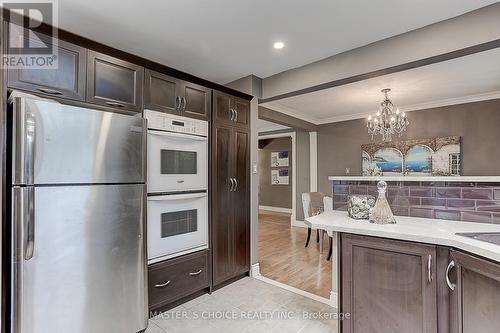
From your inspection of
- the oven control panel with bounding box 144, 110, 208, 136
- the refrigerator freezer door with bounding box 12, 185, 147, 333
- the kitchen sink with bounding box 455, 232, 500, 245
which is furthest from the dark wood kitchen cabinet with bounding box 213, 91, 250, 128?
the kitchen sink with bounding box 455, 232, 500, 245

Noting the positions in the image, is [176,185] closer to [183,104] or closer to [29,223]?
[183,104]

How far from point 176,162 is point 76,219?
0.93 m

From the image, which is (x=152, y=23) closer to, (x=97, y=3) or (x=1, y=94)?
(x=97, y=3)

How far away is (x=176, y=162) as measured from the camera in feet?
7.61

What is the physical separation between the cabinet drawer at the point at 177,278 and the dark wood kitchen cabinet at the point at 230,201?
166 millimetres

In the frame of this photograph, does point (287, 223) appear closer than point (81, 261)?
No

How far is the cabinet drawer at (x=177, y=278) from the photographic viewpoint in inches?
84.0

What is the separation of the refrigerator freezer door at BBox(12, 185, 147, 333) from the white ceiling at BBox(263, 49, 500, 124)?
2.65 m

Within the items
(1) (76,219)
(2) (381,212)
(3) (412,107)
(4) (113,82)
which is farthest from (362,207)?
(3) (412,107)

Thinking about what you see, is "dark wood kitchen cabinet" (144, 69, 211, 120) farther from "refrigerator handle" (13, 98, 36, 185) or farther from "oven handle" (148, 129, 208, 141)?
"refrigerator handle" (13, 98, 36, 185)

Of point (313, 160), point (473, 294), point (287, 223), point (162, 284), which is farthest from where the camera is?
point (287, 223)

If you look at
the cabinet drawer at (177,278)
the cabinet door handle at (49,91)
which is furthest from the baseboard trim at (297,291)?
the cabinet door handle at (49,91)

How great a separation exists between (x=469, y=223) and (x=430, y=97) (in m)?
3.12

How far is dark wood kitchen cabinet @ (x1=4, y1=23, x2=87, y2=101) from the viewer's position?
5.01 feet
